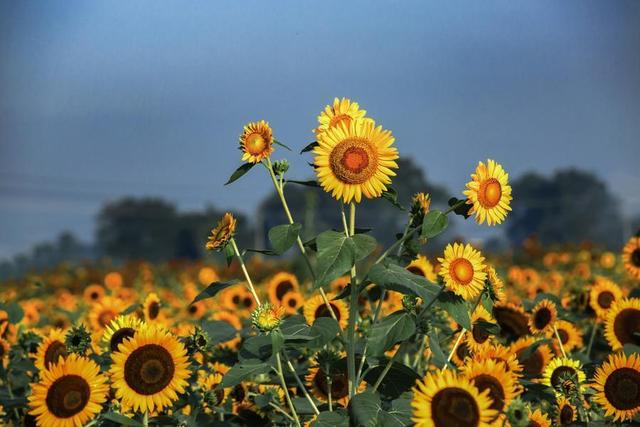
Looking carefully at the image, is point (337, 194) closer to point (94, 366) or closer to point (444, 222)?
point (444, 222)

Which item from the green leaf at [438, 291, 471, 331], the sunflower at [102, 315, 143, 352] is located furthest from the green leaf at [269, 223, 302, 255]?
the sunflower at [102, 315, 143, 352]

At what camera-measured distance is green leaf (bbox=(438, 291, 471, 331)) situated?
2240 millimetres

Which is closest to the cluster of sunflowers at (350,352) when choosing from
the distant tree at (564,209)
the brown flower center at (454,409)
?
the brown flower center at (454,409)

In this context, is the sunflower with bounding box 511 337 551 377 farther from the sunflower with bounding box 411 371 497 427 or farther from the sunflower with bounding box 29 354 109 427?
the sunflower with bounding box 29 354 109 427

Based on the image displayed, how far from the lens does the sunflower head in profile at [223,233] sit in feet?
8.21

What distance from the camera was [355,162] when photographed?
2.28 meters

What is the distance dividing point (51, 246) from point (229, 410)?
33001 mm

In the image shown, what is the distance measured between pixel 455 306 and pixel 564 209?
2171 inches

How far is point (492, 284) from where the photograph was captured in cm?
250

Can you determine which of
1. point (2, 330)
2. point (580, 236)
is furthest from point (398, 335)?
point (580, 236)

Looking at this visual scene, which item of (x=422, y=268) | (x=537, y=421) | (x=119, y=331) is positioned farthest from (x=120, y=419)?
(x=422, y=268)

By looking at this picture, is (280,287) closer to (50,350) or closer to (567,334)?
(567,334)

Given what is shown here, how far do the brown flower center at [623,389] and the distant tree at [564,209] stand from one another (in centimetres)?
3935

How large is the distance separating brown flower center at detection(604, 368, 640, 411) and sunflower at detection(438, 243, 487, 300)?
1.68ft
